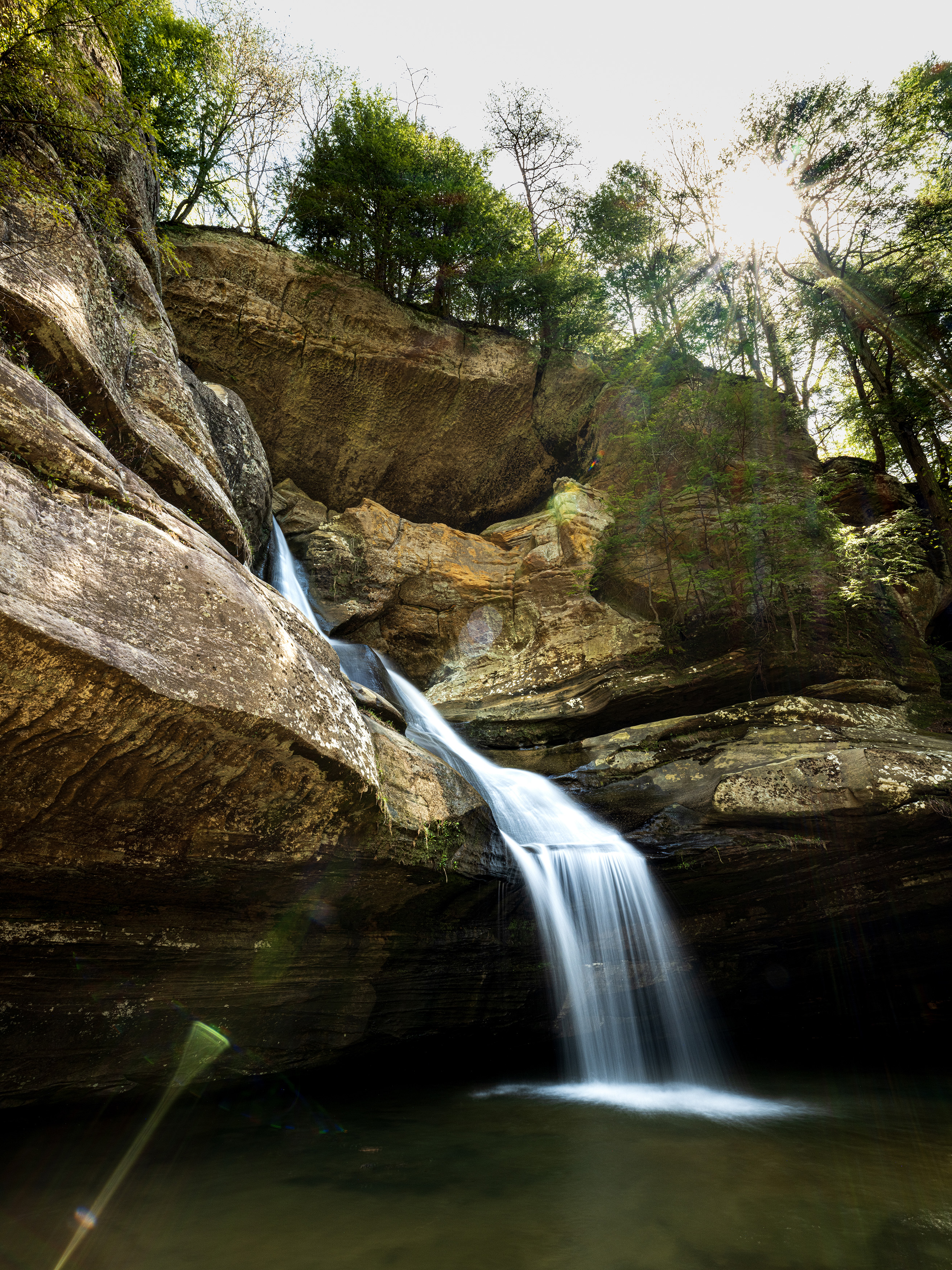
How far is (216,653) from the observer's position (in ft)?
14.6

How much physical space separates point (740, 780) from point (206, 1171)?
694 cm

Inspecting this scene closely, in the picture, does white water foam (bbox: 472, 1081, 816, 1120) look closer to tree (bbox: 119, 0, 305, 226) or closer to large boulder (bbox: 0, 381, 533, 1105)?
large boulder (bbox: 0, 381, 533, 1105)

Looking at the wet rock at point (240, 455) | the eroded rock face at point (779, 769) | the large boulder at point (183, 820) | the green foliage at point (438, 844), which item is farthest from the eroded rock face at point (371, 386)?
the green foliage at point (438, 844)

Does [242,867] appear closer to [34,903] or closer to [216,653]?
[34,903]

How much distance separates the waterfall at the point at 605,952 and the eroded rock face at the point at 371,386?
32.1 feet

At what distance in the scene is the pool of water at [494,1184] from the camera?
363cm

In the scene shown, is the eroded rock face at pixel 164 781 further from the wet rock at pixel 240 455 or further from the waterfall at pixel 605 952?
the wet rock at pixel 240 455

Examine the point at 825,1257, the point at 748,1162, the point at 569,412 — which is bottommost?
the point at 748,1162

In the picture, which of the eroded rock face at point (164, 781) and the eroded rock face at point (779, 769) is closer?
the eroded rock face at point (164, 781)

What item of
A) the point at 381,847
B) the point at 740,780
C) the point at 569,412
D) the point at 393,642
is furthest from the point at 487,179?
the point at 381,847

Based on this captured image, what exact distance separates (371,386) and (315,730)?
43.5 feet

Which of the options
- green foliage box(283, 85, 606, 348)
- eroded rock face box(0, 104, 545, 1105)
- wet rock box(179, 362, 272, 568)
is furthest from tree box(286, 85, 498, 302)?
eroded rock face box(0, 104, 545, 1105)

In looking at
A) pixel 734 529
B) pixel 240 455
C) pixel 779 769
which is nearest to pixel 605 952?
pixel 779 769

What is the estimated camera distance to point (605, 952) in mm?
8086
